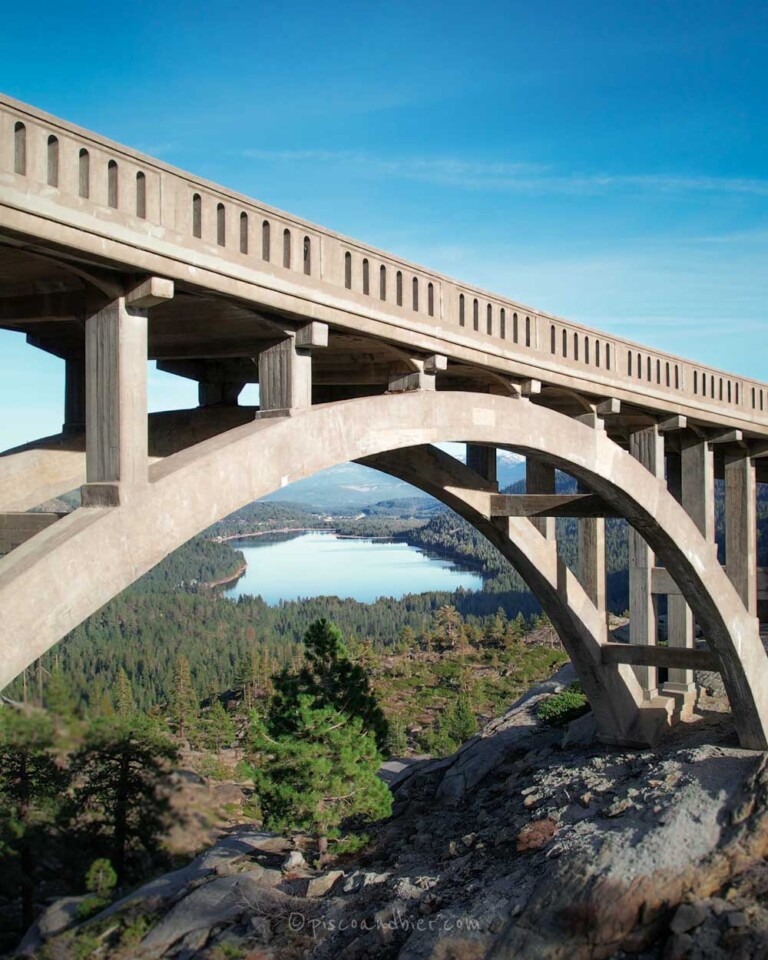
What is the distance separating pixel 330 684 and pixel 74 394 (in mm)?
12352

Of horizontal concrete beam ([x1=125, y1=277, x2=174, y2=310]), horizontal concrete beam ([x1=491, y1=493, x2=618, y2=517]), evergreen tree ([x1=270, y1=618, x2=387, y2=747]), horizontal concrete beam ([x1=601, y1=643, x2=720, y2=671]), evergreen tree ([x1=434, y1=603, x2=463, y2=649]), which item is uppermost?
horizontal concrete beam ([x1=125, y1=277, x2=174, y2=310])

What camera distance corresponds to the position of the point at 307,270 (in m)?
9.16

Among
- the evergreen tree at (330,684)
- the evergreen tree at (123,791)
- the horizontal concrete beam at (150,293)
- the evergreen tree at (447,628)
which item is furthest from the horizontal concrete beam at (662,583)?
the evergreen tree at (447,628)

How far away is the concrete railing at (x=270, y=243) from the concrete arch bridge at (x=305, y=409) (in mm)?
23

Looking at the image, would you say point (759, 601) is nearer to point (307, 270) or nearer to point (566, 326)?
point (566, 326)

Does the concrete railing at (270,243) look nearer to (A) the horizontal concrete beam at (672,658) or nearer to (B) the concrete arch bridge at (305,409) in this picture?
(B) the concrete arch bridge at (305,409)

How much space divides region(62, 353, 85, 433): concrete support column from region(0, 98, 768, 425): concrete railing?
9.92 feet

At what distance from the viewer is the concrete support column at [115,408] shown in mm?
6996

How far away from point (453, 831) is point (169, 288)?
13.4 m

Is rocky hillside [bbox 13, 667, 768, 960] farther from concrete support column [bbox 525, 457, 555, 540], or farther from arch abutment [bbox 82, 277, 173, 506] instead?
arch abutment [bbox 82, 277, 173, 506]

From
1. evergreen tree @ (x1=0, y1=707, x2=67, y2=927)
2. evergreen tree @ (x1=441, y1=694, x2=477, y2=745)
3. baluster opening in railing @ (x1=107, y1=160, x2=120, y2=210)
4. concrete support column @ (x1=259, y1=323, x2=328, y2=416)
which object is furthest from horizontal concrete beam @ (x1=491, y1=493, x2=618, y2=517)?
evergreen tree @ (x1=441, y1=694, x2=477, y2=745)

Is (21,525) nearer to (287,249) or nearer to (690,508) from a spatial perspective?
(287,249)

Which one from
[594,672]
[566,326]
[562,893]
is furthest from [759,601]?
[562,893]

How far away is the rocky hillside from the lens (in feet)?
34.6
